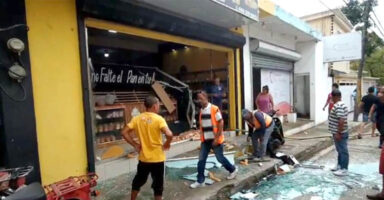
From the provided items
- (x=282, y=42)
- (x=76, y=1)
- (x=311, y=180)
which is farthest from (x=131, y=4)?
(x=282, y=42)

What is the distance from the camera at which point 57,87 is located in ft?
13.3

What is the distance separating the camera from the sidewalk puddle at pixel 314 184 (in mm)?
4438

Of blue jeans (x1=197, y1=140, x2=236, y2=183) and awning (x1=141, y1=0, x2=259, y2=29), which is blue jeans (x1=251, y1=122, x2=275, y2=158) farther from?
awning (x1=141, y1=0, x2=259, y2=29)

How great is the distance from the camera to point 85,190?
3.19 metres

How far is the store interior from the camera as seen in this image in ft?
19.7

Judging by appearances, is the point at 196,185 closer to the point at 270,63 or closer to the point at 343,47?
the point at 270,63

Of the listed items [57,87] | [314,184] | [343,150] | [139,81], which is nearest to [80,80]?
[57,87]

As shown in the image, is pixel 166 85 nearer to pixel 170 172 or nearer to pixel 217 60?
pixel 217 60

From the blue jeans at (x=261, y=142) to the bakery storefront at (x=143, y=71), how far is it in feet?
4.99

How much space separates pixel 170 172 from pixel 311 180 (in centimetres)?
267

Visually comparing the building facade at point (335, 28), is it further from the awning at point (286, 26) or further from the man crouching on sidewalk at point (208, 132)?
the man crouching on sidewalk at point (208, 132)

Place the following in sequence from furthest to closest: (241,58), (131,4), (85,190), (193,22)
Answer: (241,58), (193,22), (131,4), (85,190)

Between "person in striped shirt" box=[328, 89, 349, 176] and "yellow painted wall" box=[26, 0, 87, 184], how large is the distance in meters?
4.53

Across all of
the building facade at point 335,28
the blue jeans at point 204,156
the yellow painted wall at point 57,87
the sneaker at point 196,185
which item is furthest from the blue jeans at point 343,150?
the building facade at point 335,28
